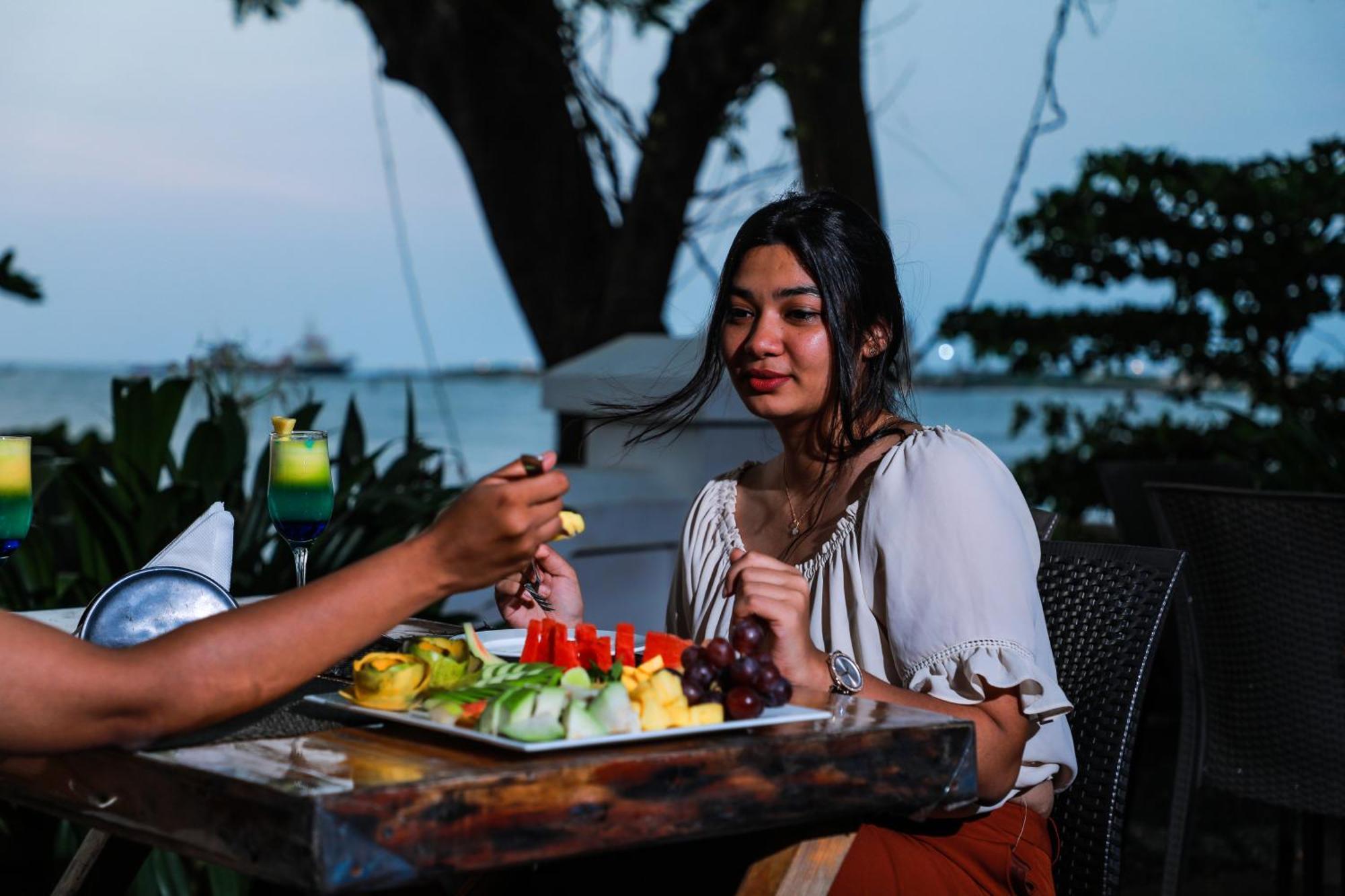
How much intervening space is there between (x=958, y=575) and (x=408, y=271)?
420cm

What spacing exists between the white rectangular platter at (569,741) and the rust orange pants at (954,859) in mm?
391

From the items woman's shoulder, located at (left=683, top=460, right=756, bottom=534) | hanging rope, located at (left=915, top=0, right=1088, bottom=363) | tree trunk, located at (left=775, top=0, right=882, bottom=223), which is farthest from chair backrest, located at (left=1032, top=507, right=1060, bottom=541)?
tree trunk, located at (left=775, top=0, right=882, bottom=223)

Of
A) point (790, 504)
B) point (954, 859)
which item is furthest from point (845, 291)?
point (954, 859)

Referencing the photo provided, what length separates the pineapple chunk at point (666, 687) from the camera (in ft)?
A: 4.62

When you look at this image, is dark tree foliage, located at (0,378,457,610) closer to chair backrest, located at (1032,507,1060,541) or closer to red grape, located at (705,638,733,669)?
chair backrest, located at (1032,507,1060,541)

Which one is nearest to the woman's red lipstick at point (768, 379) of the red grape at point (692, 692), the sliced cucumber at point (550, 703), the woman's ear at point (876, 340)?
the woman's ear at point (876, 340)

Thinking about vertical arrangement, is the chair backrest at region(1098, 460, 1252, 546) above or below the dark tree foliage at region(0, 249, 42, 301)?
below

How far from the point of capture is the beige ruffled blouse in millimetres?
1933

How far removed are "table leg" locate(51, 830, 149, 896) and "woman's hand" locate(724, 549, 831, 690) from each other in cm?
99

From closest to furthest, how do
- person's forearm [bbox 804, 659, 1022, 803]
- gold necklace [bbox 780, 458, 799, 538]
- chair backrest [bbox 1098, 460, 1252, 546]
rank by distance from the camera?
person's forearm [bbox 804, 659, 1022, 803], gold necklace [bbox 780, 458, 799, 538], chair backrest [bbox 1098, 460, 1252, 546]

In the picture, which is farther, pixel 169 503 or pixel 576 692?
pixel 169 503

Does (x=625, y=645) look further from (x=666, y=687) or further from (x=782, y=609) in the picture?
(x=666, y=687)

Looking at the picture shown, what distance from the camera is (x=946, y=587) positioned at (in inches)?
78.0

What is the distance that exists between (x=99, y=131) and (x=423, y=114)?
1044 inches
